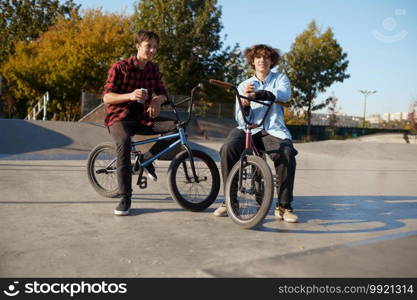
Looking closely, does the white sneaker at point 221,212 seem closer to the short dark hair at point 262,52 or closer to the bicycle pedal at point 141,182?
the bicycle pedal at point 141,182

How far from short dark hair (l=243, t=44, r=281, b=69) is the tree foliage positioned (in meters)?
38.9

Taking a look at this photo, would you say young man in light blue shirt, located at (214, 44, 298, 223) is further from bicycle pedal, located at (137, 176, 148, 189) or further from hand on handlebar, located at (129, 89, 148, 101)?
hand on handlebar, located at (129, 89, 148, 101)

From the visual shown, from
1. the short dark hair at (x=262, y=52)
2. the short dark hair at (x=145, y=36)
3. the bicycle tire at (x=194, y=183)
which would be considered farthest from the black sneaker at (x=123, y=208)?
the short dark hair at (x=262, y=52)

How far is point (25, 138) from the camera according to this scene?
426 inches

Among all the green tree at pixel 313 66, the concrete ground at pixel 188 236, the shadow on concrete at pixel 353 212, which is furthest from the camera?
the green tree at pixel 313 66

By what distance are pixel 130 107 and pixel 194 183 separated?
1.10 meters

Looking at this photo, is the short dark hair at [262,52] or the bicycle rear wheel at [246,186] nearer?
the bicycle rear wheel at [246,186]

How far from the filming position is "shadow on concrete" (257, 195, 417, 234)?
12.9ft

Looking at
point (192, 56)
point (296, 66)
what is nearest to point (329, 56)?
point (296, 66)

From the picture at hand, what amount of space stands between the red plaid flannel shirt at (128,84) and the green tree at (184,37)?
78.8ft

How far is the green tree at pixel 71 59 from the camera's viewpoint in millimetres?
29578

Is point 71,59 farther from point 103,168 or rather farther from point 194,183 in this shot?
point 194,183

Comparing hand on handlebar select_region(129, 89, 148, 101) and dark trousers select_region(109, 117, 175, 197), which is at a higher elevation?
hand on handlebar select_region(129, 89, 148, 101)

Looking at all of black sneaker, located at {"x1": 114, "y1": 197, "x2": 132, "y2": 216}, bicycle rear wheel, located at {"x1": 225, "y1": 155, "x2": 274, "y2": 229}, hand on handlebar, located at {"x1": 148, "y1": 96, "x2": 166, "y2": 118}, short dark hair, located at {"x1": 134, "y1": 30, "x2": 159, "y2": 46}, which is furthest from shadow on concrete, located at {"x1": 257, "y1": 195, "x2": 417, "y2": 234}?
Answer: short dark hair, located at {"x1": 134, "y1": 30, "x2": 159, "y2": 46}
